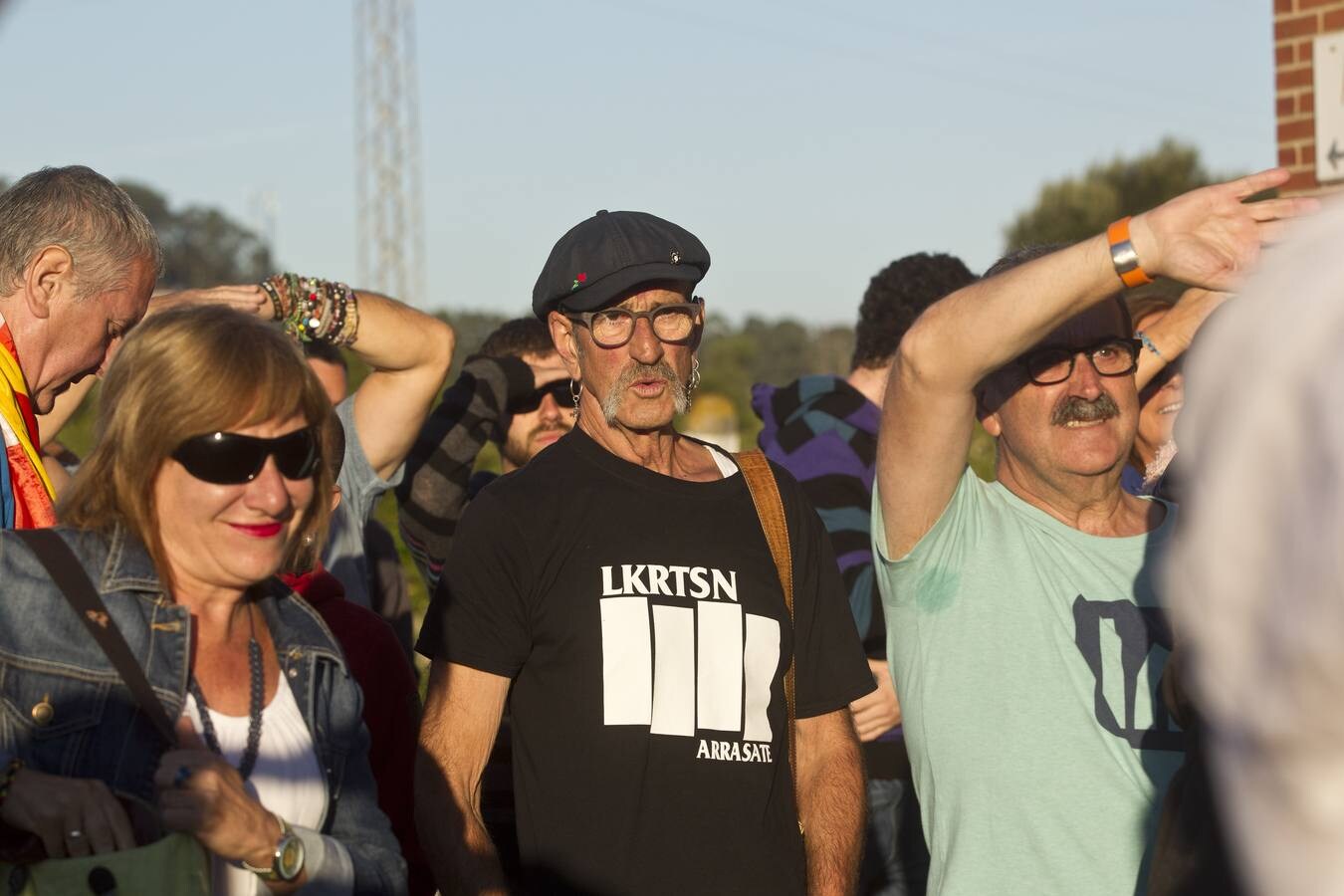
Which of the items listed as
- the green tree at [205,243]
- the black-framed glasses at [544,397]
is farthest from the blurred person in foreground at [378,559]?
the green tree at [205,243]

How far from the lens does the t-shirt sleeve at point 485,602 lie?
3.25 meters

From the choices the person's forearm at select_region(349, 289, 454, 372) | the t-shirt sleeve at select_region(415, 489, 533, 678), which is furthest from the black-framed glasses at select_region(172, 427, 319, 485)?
the person's forearm at select_region(349, 289, 454, 372)

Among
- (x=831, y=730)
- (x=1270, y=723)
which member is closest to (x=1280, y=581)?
(x=1270, y=723)

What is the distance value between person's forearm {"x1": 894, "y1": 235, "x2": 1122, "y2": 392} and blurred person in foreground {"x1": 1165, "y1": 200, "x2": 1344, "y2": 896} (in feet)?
7.12

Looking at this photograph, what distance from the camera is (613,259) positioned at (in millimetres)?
3547

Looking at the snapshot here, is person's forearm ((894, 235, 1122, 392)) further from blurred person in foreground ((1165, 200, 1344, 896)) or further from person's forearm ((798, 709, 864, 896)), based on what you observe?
blurred person in foreground ((1165, 200, 1344, 896))

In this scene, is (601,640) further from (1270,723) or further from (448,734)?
(1270,723)

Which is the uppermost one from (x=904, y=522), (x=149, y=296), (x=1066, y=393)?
(x=149, y=296)

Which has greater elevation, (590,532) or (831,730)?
(590,532)

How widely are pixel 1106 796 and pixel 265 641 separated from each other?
5.73 ft

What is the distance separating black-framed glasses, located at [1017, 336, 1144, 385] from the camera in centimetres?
365

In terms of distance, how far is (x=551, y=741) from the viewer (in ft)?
10.7

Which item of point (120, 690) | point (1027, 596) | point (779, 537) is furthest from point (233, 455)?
point (1027, 596)

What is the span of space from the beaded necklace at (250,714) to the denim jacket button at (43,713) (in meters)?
0.22
